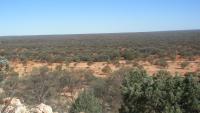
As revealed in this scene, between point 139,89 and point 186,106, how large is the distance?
6.14ft

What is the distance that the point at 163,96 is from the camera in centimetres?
1303

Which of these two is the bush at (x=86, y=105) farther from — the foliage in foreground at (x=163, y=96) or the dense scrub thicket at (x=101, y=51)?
the dense scrub thicket at (x=101, y=51)

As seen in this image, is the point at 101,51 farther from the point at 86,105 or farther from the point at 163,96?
the point at 163,96

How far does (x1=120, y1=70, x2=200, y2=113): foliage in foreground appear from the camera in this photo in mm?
12641

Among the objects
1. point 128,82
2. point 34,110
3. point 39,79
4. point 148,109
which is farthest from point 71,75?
point 34,110

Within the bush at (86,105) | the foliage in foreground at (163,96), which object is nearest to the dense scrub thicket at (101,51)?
the bush at (86,105)

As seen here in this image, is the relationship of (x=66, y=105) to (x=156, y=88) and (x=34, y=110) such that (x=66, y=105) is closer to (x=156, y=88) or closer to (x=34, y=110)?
(x=156, y=88)

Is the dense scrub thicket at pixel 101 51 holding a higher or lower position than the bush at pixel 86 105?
lower

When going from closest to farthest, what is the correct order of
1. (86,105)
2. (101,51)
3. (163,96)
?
(163,96)
(86,105)
(101,51)

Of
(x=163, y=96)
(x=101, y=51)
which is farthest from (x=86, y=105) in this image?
(x=101, y=51)

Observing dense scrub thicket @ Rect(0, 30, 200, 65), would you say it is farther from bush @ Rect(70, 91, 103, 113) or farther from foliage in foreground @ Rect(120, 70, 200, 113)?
foliage in foreground @ Rect(120, 70, 200, 113)

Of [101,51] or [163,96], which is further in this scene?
[101,51]

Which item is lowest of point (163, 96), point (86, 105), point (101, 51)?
point (101, 51)

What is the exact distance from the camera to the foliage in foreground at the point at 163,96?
41.5 ft
